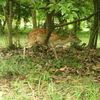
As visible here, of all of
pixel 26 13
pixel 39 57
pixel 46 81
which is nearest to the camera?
pixel 46 81

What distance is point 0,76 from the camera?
3623 millimetres

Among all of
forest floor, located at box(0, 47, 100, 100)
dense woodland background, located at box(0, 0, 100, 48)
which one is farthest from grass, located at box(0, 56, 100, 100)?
dense woodland background, located at box(0, 0, 100, 48)

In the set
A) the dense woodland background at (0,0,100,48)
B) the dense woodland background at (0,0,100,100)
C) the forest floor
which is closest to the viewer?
the dense woodland background at (0,0,100,48)

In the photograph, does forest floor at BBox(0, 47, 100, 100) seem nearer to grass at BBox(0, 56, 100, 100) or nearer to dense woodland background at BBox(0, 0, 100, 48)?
grass at BBox(0, 56, 100, 100)

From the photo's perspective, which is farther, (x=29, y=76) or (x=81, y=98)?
(x=29, y=76)

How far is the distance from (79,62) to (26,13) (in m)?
10.3

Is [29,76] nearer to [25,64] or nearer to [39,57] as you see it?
[25,64]

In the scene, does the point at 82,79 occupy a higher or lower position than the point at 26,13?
lower

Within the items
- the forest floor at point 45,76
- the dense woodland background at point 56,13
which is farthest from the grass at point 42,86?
the dense woodland background at point 56,13

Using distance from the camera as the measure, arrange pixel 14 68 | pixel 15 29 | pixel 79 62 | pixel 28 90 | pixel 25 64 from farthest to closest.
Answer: pixel 15 29
pixel 79 62
pixel 25 64
pixel 14 68
pixel 28 90

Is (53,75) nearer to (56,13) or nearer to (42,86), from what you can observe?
(42,86)

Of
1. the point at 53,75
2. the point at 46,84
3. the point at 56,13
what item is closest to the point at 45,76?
the point at 53,75

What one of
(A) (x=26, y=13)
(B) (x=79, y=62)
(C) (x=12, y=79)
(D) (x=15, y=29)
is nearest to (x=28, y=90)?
(C) (x=12, y=79)

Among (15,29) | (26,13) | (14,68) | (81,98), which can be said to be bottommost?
(81,98)
